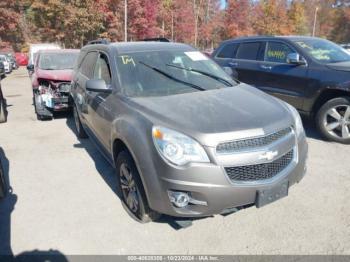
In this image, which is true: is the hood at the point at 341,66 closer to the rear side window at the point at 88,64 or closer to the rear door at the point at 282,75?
the rear door at the point at 282,75

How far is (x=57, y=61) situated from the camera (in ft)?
29.2

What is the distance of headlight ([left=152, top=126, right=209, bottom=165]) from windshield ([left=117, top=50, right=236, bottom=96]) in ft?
3.06

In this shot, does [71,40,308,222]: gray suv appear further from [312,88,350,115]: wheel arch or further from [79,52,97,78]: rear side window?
[312,88,350,115]: wheel arch

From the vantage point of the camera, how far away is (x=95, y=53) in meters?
4.93

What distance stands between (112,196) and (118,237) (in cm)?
87

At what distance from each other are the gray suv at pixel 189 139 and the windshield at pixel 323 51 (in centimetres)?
271

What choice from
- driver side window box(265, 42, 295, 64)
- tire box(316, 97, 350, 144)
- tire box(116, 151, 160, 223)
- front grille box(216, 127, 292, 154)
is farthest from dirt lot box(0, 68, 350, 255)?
driver side window box(265, 42, 295, 64)

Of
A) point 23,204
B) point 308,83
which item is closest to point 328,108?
point 308,83

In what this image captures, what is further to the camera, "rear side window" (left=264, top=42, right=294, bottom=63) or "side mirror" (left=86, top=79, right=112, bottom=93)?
"rear side window" (left=264, top=42, right=294, bottom=63)

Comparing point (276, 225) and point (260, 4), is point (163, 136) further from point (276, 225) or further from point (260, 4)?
point (260, 4)

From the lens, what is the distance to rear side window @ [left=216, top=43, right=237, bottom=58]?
7.71 metres

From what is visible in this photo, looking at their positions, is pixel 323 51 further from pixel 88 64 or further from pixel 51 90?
pixel 51 90

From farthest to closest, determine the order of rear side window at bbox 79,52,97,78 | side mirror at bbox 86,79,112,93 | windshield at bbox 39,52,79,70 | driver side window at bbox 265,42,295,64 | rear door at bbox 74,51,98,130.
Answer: windshield at bbox 39,52,79,70
driver side window at bbox 265,42,295,64
rear side window at bbox 79,52,97,78
rear door at bbox 74,51,98,130
side mirror at bbox 86,79,112,93

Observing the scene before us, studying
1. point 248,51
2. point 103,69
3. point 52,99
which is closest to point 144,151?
point 103,69
